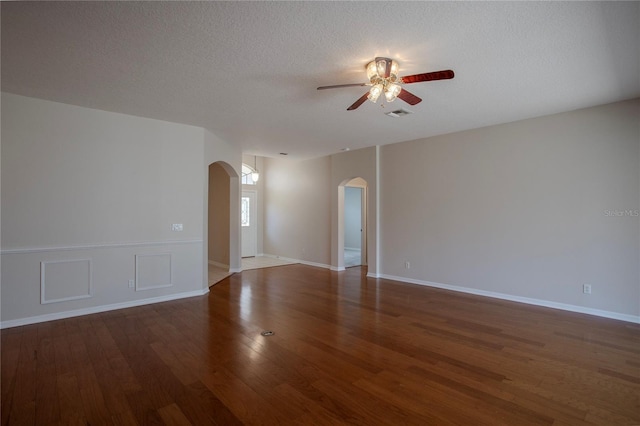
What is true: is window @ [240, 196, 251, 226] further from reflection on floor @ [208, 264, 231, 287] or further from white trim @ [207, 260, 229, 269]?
reflection on floor @ [208, 264, 231, 287]

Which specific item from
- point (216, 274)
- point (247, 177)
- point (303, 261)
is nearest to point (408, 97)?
point (216, 274)

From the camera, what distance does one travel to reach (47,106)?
12.9 ft

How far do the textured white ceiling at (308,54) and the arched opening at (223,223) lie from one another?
9.50 ft

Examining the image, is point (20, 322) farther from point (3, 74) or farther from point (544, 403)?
point (544, 403)

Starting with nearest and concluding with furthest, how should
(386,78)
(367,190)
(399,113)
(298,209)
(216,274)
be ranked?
(386,78) < (399,113) < (216,274) < (367,190) < (298,209)

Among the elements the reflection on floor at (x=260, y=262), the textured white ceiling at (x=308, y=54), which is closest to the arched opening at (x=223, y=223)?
the reflection on floor at (x=260, y=262)

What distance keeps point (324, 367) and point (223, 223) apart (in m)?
5.70

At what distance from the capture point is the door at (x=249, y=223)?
375 inches

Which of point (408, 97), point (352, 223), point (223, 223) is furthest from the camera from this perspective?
point (352, 223)

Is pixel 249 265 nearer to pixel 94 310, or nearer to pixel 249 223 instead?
pixel 249 223

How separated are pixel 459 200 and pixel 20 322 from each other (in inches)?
254

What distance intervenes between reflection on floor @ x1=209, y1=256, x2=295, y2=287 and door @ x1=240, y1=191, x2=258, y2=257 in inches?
13.7

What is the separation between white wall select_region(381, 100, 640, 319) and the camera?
13.3 feet

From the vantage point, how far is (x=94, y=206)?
4.30m
